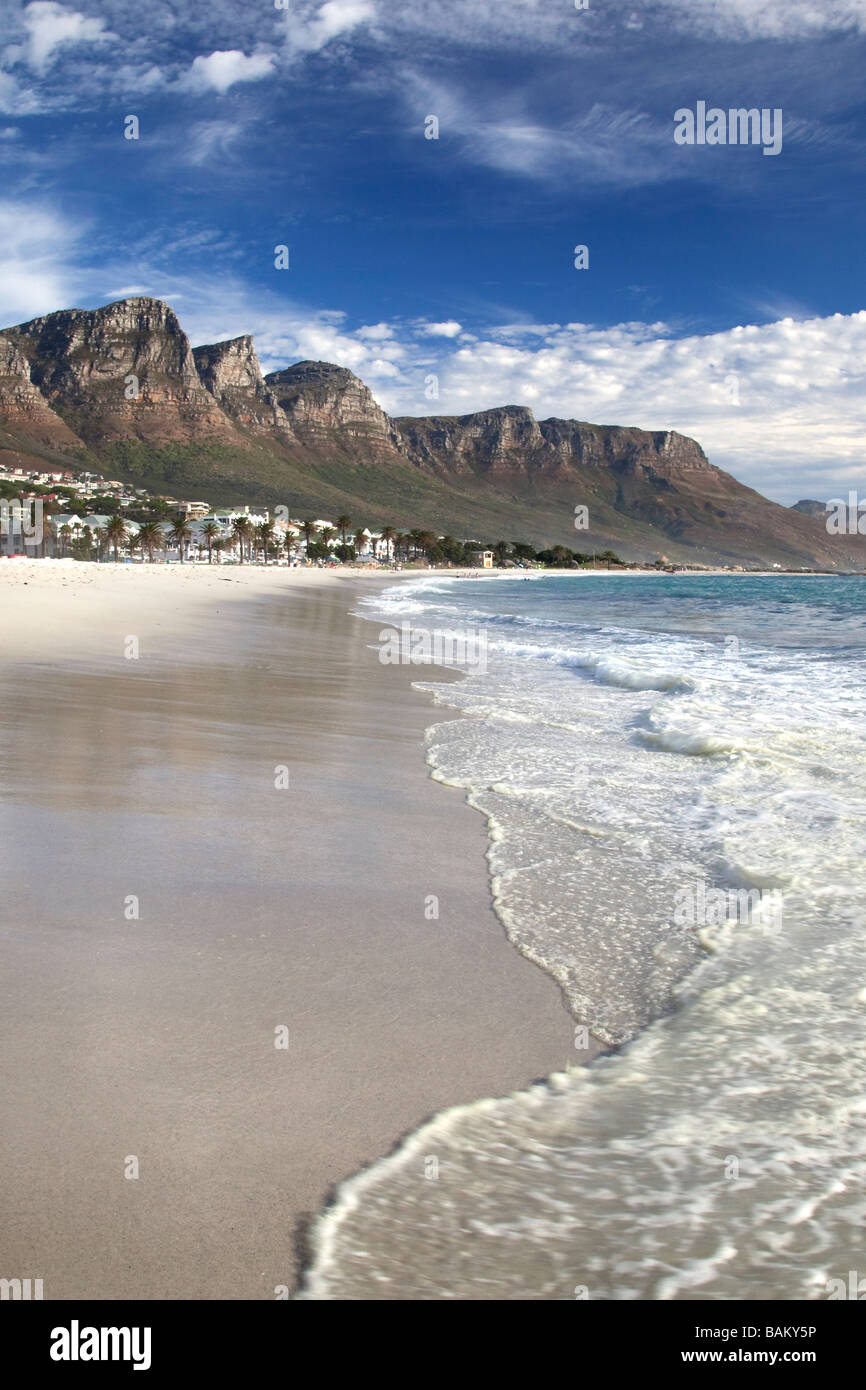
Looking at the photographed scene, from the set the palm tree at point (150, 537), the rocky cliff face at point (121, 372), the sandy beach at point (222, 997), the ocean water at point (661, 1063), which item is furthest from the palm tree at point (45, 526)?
the ocean water at point (661, 1063)

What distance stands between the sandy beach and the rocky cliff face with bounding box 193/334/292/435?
180 m

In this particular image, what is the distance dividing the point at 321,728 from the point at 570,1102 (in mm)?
6736

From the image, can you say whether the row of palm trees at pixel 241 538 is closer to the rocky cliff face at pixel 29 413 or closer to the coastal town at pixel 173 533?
the coastal town at pixel 173 533

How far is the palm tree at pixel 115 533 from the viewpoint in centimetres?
9394

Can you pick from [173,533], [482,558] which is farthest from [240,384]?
[173,533]

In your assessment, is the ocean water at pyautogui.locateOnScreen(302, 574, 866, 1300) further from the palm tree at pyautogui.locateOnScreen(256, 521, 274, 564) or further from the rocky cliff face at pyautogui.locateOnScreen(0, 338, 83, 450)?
the rocky cliff face at pyautogui.locateOnScreen(0, 338, 83, 450)

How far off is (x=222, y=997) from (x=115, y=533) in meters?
100

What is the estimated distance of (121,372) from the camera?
159 m

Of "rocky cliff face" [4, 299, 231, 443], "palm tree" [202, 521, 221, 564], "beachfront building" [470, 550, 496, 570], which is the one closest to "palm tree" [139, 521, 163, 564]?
"palm tree" [202, 521, 221, 564]

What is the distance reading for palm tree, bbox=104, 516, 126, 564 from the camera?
93938mm

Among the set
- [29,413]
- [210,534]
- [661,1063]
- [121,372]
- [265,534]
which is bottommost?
[661,1063]

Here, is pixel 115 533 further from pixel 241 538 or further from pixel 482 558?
pixel 482 558
